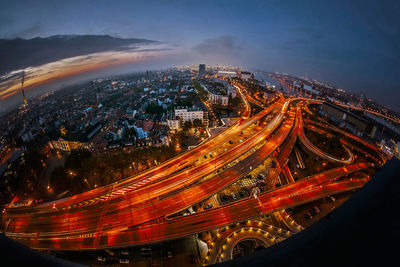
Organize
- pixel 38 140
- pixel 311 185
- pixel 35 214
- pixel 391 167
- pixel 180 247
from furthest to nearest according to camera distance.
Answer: pixel 38 140 < pixel 311 185 < pixel 35 214 < pixel 180 247 < pixel 391 167

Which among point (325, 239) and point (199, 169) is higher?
point (325, 239)

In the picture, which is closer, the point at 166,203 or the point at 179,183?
the point at 166,203

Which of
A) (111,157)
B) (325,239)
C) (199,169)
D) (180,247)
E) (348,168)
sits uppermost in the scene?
(325,239)

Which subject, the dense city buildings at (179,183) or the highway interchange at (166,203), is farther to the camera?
the dense city buildings at (179,183)

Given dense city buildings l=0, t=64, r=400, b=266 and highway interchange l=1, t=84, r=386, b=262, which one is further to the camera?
dense city buildings l=0, t=64, r=400, b=266

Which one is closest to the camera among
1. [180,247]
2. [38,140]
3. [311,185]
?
[180,247]

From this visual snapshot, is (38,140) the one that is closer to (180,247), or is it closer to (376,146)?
(180,247)

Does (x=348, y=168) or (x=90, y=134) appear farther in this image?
(x=90, y=134)

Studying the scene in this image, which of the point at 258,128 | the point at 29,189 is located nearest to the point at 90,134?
the point at 29,189

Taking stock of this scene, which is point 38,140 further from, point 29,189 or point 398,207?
point 398,207
